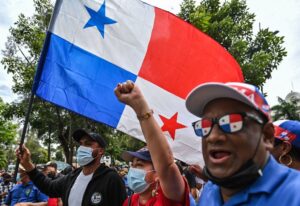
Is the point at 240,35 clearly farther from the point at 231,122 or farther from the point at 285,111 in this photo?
the point at 285,111

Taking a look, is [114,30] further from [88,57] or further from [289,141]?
[289,141]

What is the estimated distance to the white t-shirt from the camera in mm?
3576

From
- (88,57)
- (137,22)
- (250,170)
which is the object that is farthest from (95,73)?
(250,170)

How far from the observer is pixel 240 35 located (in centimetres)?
1404

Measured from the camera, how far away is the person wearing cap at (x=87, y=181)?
3554 mm

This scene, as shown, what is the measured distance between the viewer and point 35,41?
1412 cm

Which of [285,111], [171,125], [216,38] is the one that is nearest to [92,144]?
[171,125]

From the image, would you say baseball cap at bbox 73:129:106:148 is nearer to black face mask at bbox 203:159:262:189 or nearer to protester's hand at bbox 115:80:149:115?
protester's hand at bbox 115:80:149:115

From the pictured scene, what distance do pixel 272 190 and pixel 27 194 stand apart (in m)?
5.08

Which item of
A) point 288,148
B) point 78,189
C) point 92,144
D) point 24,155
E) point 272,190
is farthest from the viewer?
point 92,144

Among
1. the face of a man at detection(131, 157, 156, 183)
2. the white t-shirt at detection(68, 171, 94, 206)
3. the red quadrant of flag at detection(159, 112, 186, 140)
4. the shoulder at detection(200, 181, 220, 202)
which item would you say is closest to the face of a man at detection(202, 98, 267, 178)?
the shoulder at detection(200, 181, 220, 202)

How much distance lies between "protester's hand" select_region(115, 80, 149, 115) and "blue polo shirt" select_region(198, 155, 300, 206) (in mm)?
750

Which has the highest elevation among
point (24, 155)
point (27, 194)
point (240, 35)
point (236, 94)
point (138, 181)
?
point (240, 35)

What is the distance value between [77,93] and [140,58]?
0.82 metres
